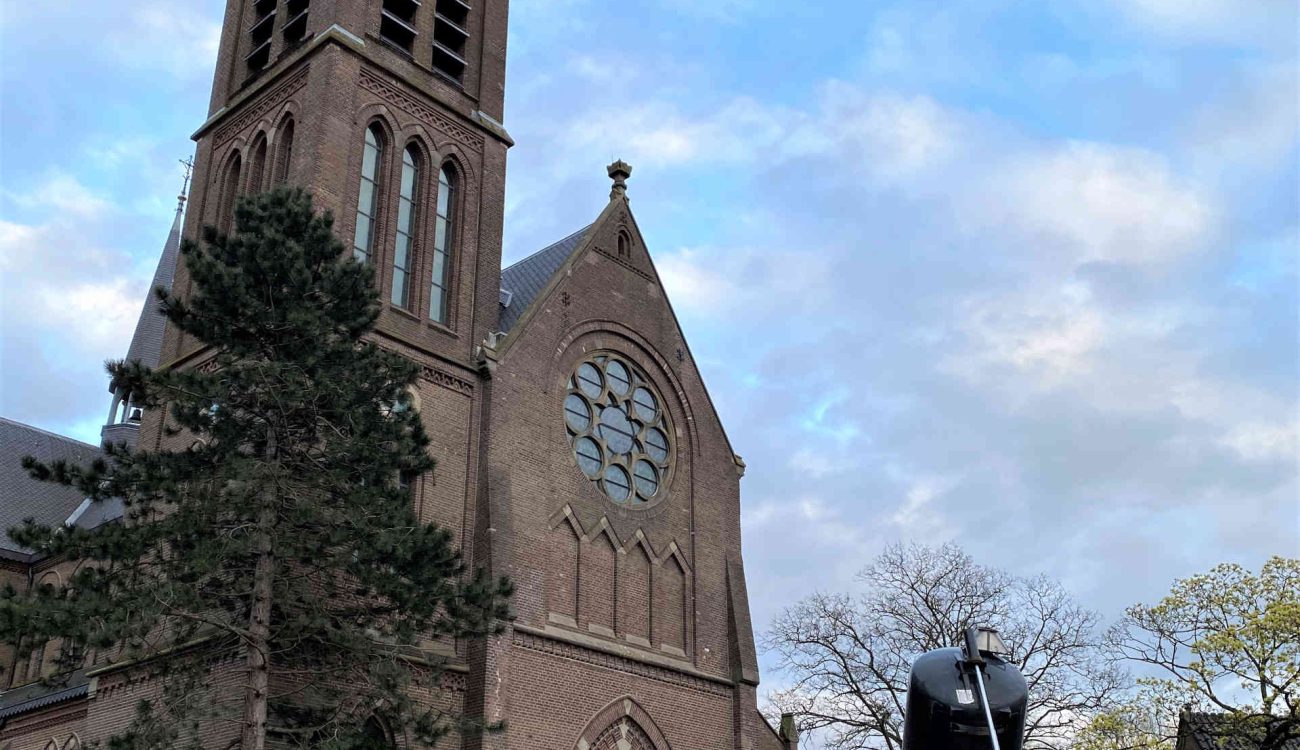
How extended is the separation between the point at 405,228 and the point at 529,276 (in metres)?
4.79

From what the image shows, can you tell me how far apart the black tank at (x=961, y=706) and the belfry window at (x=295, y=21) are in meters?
24.3

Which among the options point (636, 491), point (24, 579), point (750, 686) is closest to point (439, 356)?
point (636, 491)

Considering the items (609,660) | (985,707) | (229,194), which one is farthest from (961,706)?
(229,194)

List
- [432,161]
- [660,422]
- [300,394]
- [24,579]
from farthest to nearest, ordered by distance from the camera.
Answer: [24,579], [660,422], [432,161], [300,394]

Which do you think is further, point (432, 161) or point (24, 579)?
point (24, 579)

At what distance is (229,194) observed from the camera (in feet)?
88.9

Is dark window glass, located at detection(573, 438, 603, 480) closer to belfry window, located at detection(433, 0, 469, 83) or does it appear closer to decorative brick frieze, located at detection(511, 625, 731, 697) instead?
decorative brick frieze, located at detection(511, 625, 731, 697)

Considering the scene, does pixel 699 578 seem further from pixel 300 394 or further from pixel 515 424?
pixel 300 394

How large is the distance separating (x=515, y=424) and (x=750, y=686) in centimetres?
815

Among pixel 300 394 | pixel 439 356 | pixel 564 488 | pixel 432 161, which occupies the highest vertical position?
pixel 432 161

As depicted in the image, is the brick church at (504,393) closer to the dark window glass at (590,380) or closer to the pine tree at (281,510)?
the dark window glass at (590,380)

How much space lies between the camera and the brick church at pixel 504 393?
75.8ft

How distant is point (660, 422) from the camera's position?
28.6m

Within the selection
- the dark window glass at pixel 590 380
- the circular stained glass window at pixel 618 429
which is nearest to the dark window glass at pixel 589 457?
the circular stained glass window at pixel 618 429
